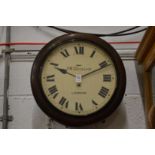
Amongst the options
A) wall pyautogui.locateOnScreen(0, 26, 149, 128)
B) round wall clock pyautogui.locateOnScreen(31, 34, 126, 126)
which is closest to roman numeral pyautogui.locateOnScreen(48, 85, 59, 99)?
round wall clock pyautogui.locateOnScreen(31, 34, 126, 126)

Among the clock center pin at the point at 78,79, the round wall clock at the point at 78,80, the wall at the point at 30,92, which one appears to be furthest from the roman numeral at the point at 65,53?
the wall at the point at 30,92

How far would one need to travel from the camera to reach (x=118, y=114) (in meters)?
1.33

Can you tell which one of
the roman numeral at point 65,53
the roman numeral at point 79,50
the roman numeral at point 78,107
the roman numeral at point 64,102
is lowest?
the roman numeral at point 78,107

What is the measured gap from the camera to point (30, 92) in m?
1.35

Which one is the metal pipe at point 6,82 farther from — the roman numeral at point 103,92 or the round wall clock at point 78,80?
the roman numeral at point 103,92

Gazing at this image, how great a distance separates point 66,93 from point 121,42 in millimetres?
407

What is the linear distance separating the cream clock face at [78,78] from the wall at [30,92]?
0.45 feet

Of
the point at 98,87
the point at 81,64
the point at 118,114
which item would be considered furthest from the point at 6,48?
the point at 118,114

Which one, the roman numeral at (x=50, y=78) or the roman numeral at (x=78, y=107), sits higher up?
the roman numeral at (x=50, y=78)

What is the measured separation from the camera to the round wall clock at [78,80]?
3.92 feet

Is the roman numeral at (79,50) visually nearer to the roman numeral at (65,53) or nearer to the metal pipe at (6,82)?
the roman numeral at (65,53)

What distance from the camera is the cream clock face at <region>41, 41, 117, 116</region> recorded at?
1.21 meters

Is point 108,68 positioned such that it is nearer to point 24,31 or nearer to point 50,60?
point 50,60

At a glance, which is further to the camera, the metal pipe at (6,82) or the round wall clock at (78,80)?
the metal pipe at (6,82)
